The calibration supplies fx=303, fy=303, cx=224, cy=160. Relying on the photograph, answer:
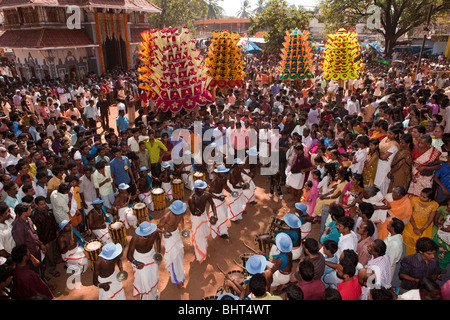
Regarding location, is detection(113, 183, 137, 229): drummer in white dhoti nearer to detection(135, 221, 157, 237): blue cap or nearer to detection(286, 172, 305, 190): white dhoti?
detection(135, 221, 157, 237): blue cap

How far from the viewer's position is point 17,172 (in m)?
6.38

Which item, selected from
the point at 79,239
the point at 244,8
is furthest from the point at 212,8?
the point at 79,239

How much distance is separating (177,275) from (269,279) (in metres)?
1.94

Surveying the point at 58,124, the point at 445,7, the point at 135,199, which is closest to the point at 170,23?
the point at 445,7

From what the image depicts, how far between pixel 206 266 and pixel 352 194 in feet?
9.99

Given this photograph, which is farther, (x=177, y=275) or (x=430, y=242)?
(x=177, y=275)

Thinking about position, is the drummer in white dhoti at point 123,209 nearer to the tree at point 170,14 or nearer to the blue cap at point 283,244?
the blue cap at point 283,244

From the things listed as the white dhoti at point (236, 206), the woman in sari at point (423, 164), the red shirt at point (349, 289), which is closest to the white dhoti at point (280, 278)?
the red shirt at point (349, 289)

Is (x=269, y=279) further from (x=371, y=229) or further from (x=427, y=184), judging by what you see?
(x=427, y=184)

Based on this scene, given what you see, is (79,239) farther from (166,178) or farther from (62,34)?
(62,34)

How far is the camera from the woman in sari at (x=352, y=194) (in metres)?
5.43

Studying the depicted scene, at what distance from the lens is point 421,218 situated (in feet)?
15.9
